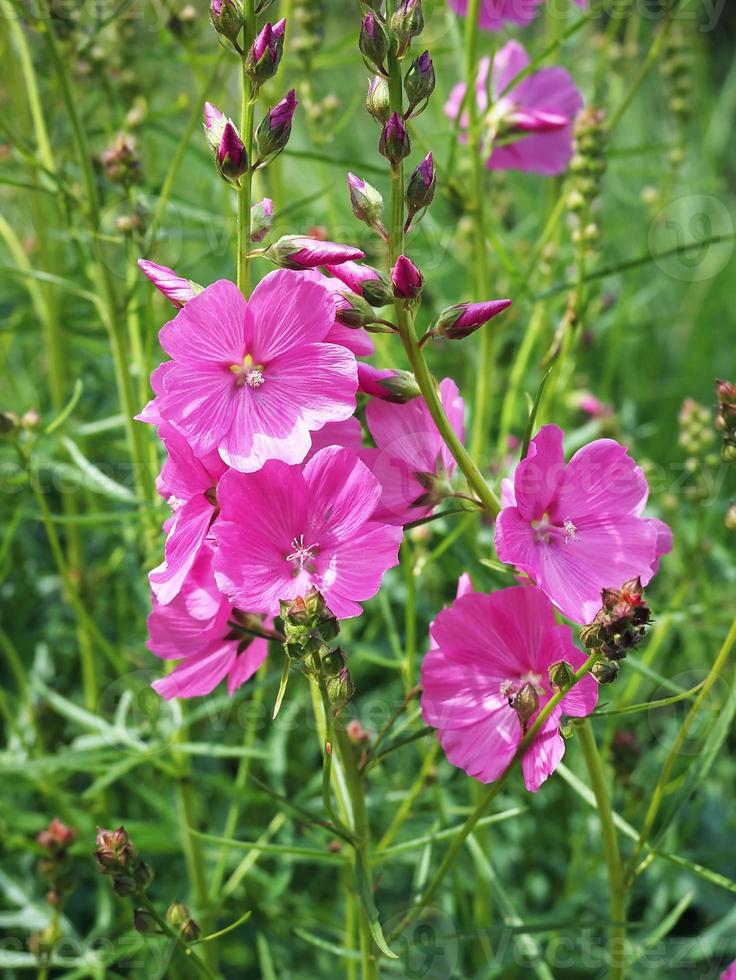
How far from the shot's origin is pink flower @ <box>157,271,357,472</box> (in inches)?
36.1

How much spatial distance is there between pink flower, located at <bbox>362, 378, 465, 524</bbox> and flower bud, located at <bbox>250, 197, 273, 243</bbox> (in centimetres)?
19

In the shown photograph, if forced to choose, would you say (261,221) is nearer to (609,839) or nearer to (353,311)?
(353,311)

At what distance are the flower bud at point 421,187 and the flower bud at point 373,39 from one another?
0.30 ft

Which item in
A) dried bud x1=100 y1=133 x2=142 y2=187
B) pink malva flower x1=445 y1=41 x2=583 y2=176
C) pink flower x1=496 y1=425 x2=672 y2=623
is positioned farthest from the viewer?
pink malva flower x1=445 y1=41 x2=583 y2=176

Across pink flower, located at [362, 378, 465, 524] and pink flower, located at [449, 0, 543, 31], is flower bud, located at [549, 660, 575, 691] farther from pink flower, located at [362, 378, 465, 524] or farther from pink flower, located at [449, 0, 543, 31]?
pink flower, located at [449, 0, 543, 31]

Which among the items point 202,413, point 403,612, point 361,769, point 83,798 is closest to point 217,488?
point 202,413

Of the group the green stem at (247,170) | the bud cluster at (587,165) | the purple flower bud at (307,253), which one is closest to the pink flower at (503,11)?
the bud cluster at (587,165)

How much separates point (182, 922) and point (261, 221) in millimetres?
740

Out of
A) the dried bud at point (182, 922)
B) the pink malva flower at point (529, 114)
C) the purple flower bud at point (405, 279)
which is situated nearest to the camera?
the purple flower bud at point (405, 279)

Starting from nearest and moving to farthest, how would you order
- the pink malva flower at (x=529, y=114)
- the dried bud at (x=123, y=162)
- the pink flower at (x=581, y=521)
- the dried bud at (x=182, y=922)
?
the pink flower at (x=581, y=521) < the dried bud at (x=182, y=922) < the dried bud at (x=123, y=162) < the pink malva flower at (x=529, y=114)

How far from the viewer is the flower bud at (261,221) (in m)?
0.99

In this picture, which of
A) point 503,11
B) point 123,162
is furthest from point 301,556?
point 503,11

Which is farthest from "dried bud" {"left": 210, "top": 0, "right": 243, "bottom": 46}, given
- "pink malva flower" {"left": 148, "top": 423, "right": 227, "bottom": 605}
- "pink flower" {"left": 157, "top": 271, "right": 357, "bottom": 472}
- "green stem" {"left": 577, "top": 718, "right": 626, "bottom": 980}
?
"green stem" {"left": 577, "top": 718, "right": 626, "bottom": 980}

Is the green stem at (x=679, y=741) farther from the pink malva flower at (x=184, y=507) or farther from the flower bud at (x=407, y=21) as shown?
the flower bud at (x=407, y=21)
